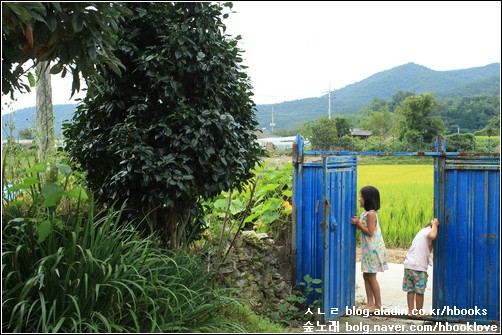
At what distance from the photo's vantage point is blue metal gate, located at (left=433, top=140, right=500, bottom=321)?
207 inches

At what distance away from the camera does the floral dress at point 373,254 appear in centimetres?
569

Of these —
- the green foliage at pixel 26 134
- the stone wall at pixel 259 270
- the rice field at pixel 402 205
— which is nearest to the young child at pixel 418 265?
the stone wall at pixel 259 270

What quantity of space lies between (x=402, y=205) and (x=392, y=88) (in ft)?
22.3

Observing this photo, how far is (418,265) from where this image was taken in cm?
544

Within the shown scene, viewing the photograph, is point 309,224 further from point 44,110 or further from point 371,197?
point 44,110

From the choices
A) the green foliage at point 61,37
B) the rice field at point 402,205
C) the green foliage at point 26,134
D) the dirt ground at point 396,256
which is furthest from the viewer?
the rice field at point 402,205

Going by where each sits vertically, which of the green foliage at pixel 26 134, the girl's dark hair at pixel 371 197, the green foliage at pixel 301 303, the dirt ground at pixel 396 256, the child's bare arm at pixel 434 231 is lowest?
the dirt ground at pixel 396 256

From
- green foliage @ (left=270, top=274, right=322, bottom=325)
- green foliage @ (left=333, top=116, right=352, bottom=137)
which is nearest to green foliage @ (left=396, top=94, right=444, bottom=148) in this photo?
green foliage @ (left=333, top=116, right=352, bottom=137)

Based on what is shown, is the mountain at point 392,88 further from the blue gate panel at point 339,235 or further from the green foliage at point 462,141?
the blue gate panel at point 339,235

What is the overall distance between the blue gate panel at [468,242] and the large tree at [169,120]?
1.88 metres

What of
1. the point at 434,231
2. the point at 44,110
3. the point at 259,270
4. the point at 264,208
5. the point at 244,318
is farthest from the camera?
the point at 44,110

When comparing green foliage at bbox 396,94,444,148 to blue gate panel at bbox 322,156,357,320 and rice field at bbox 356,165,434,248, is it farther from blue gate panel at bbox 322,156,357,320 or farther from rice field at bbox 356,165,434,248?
blue gate panel at bbox 322,156,357,320

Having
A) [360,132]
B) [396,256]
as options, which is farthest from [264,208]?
[360,132]

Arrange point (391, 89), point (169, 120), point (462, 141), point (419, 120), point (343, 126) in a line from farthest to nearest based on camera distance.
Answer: point (391, 89) → point (343, 126) → point (419, 120) → point (462, 141) → point (169, 120)
